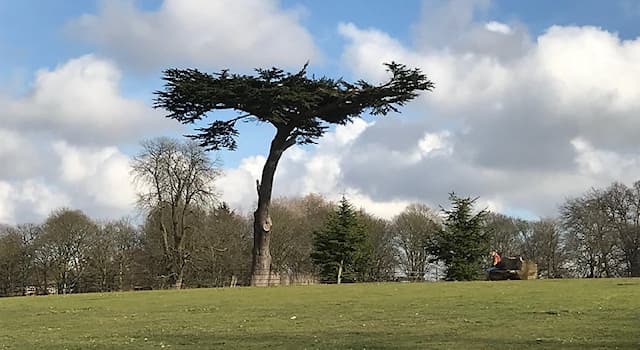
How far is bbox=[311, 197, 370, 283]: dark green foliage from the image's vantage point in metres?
52.8

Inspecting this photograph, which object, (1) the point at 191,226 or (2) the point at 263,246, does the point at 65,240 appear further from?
(2) the point at 263,246

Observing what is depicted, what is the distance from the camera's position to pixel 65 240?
65.8m

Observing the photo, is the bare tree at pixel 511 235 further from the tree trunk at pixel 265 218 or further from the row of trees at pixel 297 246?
the tree trunk at pixel 265 218

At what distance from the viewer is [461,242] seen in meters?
50.3

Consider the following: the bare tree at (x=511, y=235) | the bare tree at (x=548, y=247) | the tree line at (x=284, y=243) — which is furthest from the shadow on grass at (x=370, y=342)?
the bare tree at (x=511, y=235)

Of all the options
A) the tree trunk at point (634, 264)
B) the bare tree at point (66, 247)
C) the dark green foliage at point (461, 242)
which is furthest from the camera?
the bare tree at point (66, 247)

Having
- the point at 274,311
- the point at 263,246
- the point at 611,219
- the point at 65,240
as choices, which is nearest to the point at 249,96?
the point at 263,246

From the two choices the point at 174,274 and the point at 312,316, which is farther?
the point at 174,274

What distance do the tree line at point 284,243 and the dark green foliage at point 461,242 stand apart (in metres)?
0.07

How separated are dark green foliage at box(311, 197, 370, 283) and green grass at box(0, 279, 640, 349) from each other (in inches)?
978

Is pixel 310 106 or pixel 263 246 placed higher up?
pixel 310 106

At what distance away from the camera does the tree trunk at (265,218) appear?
1438 inches

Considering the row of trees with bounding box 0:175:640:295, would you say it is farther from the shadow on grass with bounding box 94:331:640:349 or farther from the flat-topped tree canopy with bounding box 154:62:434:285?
the shadow on grass with bounding box 94:331:640:349

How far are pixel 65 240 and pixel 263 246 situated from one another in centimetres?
3571
